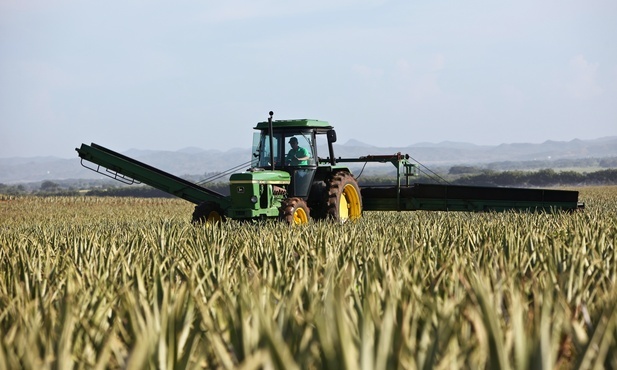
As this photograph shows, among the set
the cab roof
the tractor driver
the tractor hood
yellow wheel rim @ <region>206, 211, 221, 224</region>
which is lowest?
yellow wheel rim @ <region>206, 211, 221, 224</region>

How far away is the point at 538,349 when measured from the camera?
2104mm

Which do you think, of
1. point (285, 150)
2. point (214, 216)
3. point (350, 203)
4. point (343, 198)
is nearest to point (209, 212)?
point (214, 216)

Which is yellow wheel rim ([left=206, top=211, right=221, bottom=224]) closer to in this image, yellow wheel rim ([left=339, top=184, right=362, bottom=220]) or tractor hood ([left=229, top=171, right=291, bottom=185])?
tractor hood ([left=229, top=171, right=291, bottom=185])

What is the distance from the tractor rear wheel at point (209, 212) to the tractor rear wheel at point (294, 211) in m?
1.30

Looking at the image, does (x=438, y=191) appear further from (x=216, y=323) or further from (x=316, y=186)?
(x=216, y=323)

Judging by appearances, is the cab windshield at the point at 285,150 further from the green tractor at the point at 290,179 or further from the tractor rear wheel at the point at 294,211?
the tractor rear wheel at the point at 294,211

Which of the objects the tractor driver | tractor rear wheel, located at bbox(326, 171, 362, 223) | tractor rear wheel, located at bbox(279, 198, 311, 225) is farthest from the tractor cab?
tractor rear wheel, located at bbox(279, 198, 311, 225)

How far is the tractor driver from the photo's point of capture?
1205 centimetres

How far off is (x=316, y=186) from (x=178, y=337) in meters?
9.56

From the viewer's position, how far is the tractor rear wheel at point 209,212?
1183cm

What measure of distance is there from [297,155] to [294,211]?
1.47m

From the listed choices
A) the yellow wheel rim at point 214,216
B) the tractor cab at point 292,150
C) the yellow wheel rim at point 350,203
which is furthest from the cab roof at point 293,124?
the yellow wheel rim at point 214,216

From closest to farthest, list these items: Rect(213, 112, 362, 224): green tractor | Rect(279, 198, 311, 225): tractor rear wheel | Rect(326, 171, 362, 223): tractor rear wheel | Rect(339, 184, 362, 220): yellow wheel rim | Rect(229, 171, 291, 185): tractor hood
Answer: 1. Rect(279, 198, 311, 225): tractor rear wheel
2. Rect(229, 171, 291, 185): tractor hood
3. Rect(213, 112, 362, 224): green tractor
4. Rect(326, 171, 362, 223): tractor rear wheel
5. Rect(339, 184, 362, 220): yellow wheel rim

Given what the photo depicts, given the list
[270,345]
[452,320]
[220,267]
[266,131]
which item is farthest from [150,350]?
[266,131]
